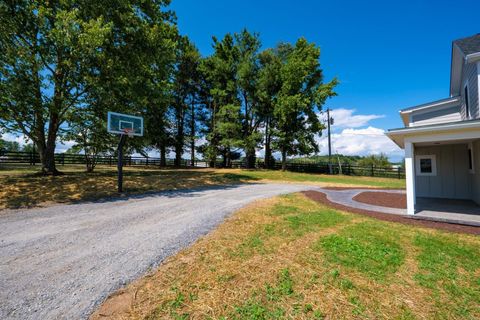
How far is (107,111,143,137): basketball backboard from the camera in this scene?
8.71 meters

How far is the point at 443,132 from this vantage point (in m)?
5.11

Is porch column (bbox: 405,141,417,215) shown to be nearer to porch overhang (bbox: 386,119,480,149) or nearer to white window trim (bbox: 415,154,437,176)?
porch overhang (bbox: 386,119,480,149)

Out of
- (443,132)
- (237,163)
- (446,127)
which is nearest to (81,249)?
(446,127)

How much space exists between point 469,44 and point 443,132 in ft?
15.1

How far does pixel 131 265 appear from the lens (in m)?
2.94

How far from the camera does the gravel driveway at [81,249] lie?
223cm

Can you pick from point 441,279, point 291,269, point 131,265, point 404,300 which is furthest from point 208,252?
point 441,279

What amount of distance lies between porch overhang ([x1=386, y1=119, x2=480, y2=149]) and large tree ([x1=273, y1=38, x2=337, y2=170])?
16.2 m

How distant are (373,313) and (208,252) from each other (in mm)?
Result: 2274

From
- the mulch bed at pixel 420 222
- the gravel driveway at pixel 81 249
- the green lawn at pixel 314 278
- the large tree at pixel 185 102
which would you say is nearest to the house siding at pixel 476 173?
the mulch bed at pixel 420 222

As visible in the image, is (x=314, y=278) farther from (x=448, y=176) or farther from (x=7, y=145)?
(x=7, y=145)

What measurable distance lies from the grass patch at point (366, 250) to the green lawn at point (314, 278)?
2cm

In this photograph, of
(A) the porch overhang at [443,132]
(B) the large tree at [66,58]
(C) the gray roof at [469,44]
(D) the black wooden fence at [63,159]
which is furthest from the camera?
(D) the black wooden fence at [63,159]

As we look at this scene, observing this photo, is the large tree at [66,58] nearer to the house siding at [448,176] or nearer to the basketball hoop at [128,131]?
the basketball hoop at [128,131]
